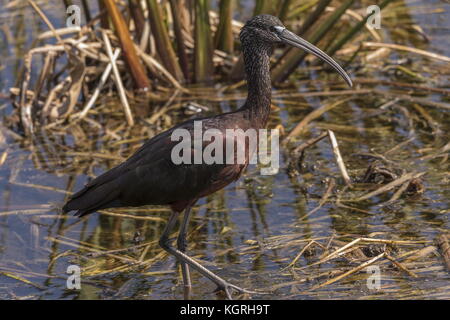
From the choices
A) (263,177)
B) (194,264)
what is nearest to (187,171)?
(194,264)

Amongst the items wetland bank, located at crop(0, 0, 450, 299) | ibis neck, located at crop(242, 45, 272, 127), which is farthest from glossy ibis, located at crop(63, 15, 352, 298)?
wetland bank, located at crop(0, 0, 450, 299)

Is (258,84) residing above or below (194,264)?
above

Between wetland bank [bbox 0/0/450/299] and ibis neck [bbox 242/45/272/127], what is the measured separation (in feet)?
3.09

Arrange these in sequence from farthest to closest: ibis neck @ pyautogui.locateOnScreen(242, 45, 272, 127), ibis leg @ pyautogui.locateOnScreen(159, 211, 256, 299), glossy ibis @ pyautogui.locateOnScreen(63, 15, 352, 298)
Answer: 1. ibis neck @ pyautogui.locateOnScreen(242, 45, 272, 127)
2. glossy ibis @ pyautogui.locateOnScreen(63, 15, 352, 298)
3. ibis leg @ pyautogui.locateOnScreen(159, 211, 256, 299)

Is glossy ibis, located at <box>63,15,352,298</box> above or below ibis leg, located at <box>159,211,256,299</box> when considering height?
above

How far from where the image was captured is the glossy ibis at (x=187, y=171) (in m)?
5.64

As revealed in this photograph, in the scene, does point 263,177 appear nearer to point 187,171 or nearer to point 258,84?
point 258,84

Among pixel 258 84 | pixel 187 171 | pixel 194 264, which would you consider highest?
pixel 258 84

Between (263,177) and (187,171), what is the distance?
1832mm

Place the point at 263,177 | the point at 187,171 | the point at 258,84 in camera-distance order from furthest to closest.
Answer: the point at 263,177 < the point at 258,84 < the point at 187,171

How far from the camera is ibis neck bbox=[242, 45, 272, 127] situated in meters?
5.77

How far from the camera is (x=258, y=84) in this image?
19.0 ft

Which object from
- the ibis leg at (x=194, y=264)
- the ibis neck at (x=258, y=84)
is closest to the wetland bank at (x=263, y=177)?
the ibis leg at (x=194, y=264)

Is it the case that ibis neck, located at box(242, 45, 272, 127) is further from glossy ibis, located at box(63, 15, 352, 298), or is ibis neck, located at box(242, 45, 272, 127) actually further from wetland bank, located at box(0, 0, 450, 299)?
wetland bank, located at box(0, 0, 450, 299)
